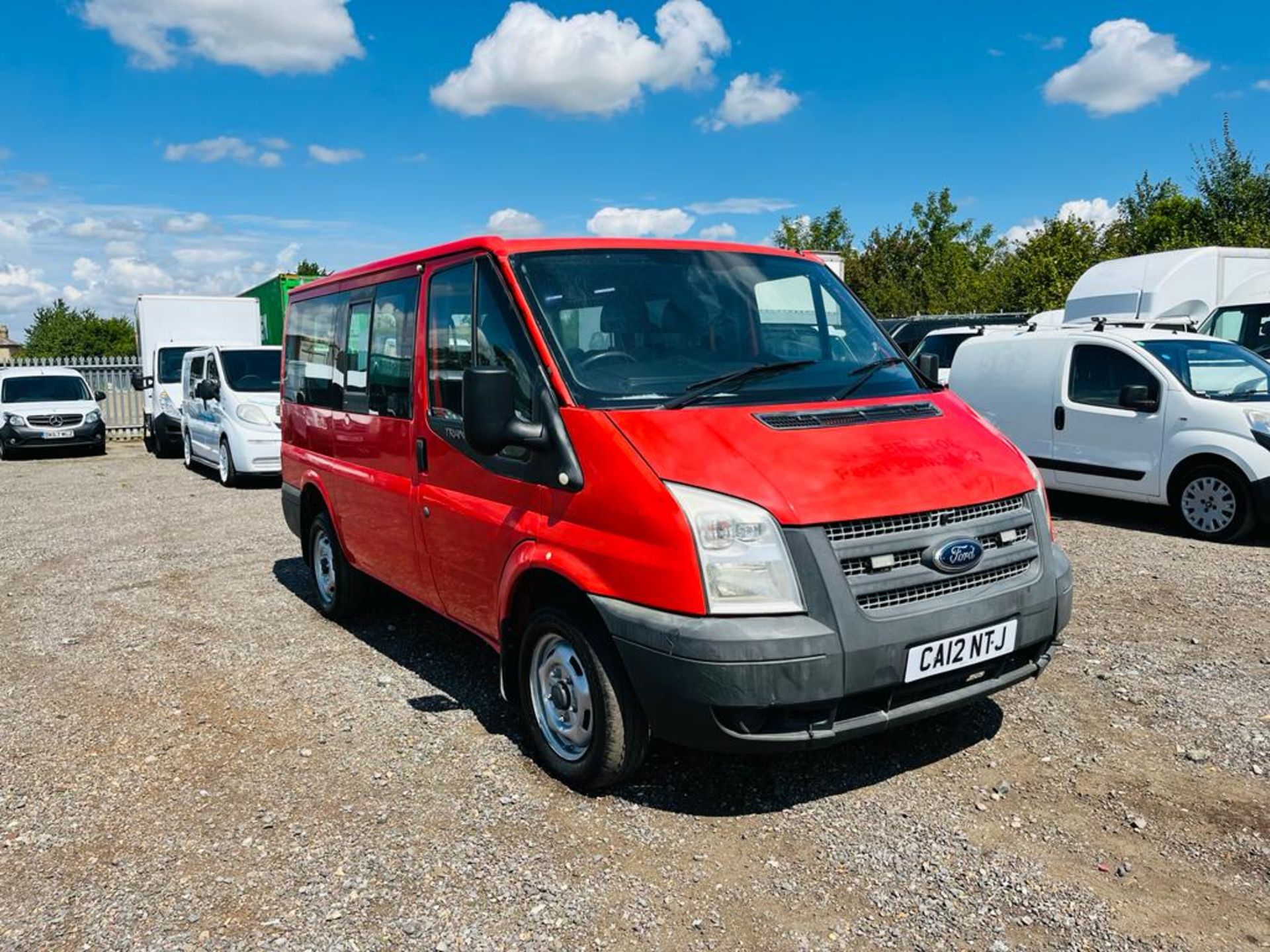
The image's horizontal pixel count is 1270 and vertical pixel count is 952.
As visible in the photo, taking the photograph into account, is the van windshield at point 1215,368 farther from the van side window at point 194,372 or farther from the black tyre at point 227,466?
the van side window at point 194,372

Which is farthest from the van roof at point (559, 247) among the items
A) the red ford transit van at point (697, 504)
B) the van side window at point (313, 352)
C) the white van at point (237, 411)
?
the white van at point (237, 411)

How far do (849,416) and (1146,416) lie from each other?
6260 millimetres

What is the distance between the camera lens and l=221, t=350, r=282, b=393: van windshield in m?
13.6

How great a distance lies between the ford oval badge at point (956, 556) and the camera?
11.3ft

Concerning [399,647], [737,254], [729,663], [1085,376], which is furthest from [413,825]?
[1085,376]

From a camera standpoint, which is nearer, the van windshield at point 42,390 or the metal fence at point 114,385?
the van windshield at point 42,390

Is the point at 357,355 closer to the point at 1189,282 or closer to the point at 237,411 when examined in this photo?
the point at 237,411

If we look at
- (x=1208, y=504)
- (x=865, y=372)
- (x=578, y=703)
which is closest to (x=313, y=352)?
(x=578, y=703)

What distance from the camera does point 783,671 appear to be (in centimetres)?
321

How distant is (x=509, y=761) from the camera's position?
4.17 m

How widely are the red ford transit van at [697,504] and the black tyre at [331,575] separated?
139cm

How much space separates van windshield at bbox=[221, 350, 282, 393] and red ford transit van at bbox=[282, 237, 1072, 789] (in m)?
9.45

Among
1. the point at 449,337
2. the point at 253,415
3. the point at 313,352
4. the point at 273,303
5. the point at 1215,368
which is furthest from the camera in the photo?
the point at 273,303

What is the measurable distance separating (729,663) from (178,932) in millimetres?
1873
